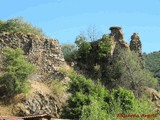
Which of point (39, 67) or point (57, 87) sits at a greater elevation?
point (39, 67)

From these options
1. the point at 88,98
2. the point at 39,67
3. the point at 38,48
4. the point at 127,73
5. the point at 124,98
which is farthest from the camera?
Result: the point at 127,73

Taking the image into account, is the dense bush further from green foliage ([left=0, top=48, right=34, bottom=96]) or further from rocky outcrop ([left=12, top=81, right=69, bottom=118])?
green foliage ([left=0, top=48, right=34, bottom=96])

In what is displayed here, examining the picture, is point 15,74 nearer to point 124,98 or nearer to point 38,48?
point 38,48

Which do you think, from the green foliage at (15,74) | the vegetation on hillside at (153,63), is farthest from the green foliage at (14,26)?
the vegetation on hillside at (153,63)

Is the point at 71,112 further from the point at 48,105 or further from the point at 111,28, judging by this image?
the point at 111,28

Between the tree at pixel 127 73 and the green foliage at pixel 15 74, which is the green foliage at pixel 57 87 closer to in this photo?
the green foliage at pixel 15 74

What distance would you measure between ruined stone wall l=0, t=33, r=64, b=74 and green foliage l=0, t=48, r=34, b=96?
2.79 m

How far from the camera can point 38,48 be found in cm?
3806

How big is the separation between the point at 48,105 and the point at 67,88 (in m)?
2.45

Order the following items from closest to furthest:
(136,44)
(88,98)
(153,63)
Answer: (88,98) → (136,44) → (153,63)

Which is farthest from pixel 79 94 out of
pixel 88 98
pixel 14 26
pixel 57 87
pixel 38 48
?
pixel 14 26

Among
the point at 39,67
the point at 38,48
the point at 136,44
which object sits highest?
the point at 136,44

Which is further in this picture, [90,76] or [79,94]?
[90,76]

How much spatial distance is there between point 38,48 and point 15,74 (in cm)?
584
